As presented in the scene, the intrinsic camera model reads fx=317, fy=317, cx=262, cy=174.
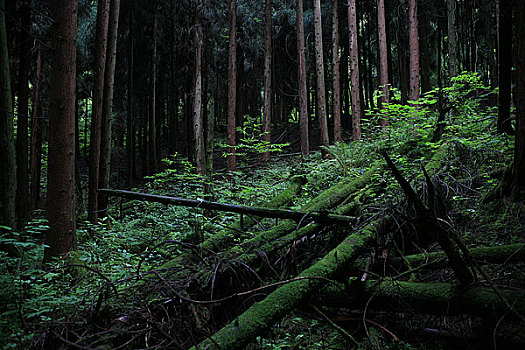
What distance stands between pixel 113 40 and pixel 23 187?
5158 mm

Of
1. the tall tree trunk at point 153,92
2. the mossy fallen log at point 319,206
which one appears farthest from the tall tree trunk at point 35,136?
the mossy fallen log at point 319,206

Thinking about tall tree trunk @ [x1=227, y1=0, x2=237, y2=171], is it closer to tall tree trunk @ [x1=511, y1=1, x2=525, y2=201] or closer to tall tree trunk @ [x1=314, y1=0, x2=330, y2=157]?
tall tree trunk @ [x1=314, y1=0, x2=330, y2=157]

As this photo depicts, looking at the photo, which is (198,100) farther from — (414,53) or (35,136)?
(414,53)

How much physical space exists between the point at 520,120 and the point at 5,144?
809cm

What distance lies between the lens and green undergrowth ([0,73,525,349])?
296 centimetres

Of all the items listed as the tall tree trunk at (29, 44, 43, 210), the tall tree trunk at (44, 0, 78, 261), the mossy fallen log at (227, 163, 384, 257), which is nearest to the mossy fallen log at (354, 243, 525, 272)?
the mossy fallen log at (227, 163, 384, 257)

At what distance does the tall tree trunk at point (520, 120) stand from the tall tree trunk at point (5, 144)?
7.82m

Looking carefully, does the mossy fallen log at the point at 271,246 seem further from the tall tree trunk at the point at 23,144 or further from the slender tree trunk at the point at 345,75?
the slender tree trunk at the point at 345,75

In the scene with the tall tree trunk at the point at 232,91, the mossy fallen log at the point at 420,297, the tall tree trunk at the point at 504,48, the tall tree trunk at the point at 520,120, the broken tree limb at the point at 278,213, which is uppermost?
the tall tree trunk at the point at 232,91

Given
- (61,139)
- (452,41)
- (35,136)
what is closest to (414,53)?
(452,41)

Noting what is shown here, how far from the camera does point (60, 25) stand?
19.5 feet

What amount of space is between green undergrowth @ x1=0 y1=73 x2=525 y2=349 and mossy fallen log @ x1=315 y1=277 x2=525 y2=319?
0.94ft

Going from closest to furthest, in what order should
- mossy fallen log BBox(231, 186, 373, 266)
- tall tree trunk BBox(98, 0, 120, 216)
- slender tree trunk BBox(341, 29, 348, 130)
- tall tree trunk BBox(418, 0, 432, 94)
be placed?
mossy fallen log BBox(231, 186, 373, 266), tall tree trunk BBox(98, 0, 120, 216), tall tree trunk BBox(418, 0, 432, 94), slender tree trunk BBox(341, 29, 348, 130)

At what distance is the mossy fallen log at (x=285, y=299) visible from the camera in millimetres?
1984
